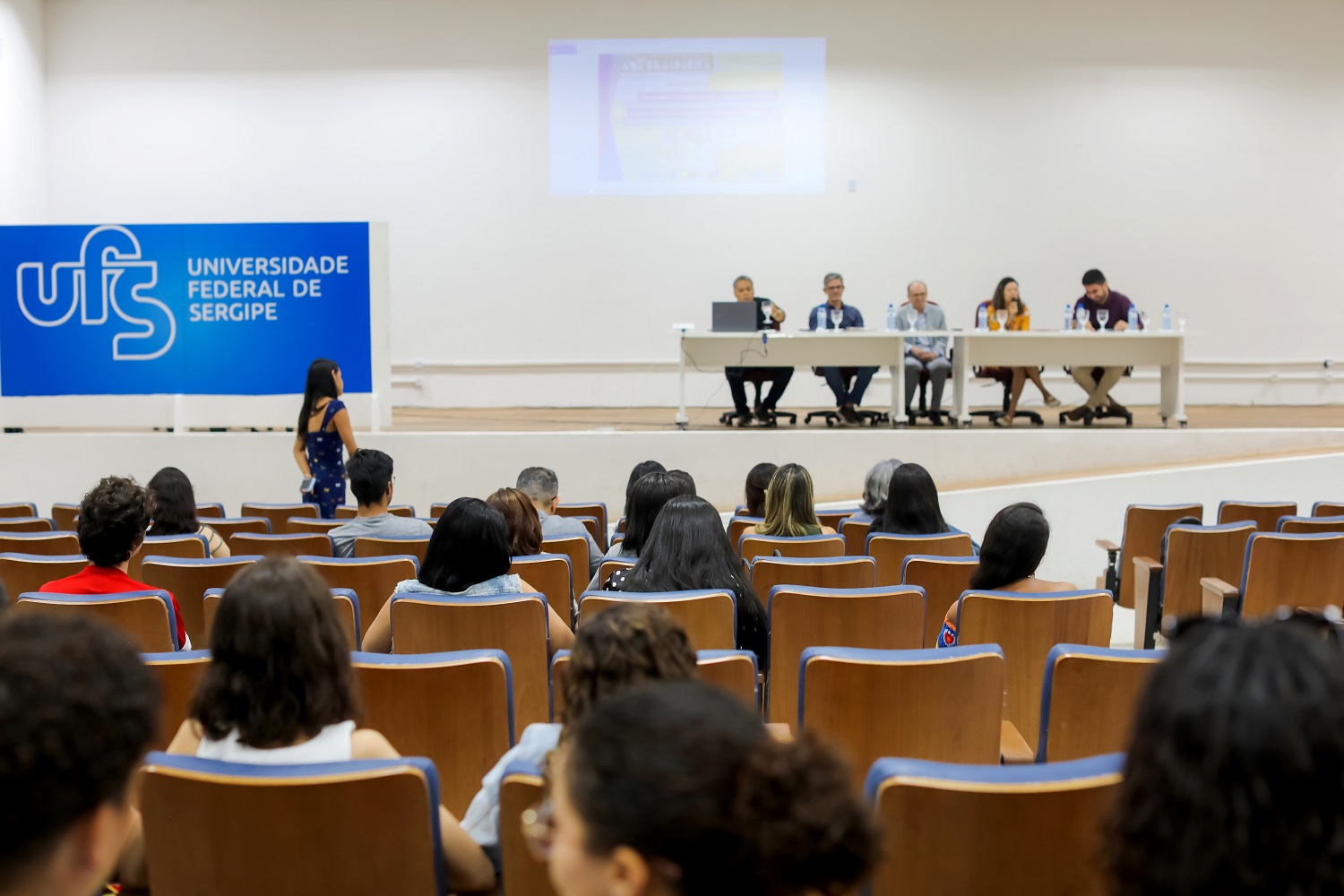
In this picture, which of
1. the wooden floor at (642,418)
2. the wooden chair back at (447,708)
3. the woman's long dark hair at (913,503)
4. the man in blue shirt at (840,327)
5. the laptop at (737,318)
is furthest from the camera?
the wooden floor at (642,418)

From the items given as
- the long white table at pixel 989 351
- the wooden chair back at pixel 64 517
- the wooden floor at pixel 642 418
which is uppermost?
the long white table at pixel 989 351

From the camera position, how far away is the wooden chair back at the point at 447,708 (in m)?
2.06

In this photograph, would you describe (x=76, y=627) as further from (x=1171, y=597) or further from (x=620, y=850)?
(x=1171, y=597)

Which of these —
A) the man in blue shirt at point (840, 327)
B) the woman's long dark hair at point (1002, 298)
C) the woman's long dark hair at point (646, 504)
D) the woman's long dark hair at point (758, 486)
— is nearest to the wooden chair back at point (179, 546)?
the woman's long dark hair at point (646, 504)

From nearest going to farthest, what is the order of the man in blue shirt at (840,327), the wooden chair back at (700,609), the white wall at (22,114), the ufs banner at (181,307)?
the wooden chair back at (700,609) < the ufs banner at (181,307) < the man in blue shirt at (840,327) < the white wall at (22,114)

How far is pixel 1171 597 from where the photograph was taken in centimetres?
412

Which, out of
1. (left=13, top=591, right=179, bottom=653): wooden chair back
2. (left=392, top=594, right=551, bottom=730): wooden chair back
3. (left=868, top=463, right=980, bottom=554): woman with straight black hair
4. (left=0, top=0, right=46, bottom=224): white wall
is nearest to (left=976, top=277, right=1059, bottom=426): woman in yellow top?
(left=868, top=463, right=980, bottom=554): woman with straight black hair

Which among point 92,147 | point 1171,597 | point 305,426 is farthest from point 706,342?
point 92,147

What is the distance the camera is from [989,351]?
306 inches

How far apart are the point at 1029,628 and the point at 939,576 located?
2.26 ft

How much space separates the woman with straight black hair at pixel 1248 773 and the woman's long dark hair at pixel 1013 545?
6.66 ft

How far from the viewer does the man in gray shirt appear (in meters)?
4.11

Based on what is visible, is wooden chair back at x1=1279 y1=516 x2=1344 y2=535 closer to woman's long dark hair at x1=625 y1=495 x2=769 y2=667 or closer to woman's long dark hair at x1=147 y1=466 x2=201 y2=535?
woman's long dark hair at x1=625 y1=495 x2=769 y2=667

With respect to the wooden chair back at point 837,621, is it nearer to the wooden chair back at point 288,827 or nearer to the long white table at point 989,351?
the wooden chair back at point 288,827
